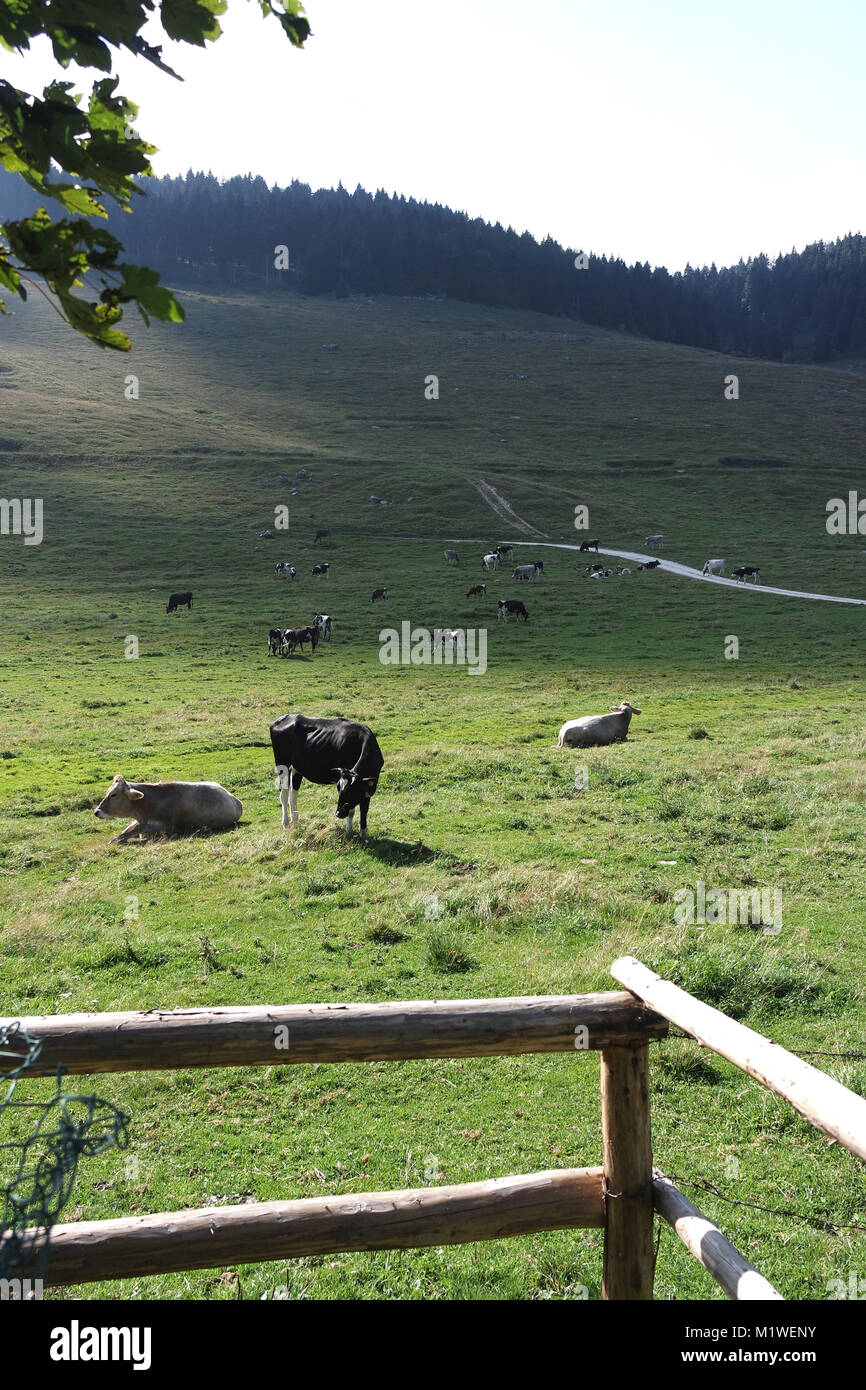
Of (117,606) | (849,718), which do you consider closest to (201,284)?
(117,606)

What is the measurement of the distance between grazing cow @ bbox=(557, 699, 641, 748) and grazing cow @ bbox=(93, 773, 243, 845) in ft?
30.5

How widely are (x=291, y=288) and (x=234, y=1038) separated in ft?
681

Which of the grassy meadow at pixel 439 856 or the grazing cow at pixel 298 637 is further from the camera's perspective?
the grazing cow at pixel 298 637

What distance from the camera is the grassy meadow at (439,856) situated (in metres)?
6.29

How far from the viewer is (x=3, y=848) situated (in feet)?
49.4

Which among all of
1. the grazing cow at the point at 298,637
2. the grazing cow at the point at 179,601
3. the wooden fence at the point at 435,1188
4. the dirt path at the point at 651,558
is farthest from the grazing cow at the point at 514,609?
the wooden fence at the point at 435,1188

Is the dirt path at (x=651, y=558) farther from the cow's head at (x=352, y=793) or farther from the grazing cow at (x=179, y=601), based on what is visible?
the cow's head at (x=352, y=793)

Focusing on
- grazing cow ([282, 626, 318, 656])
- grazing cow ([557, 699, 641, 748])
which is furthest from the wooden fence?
grazing cow ([282, 626, 318, 656])

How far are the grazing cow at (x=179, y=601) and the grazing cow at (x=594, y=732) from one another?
30441 millimetres

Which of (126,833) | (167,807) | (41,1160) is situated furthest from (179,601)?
(41,1160)

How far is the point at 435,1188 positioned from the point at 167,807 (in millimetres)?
13266

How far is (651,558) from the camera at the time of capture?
212 feet

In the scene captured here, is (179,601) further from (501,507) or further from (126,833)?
(501,507)
